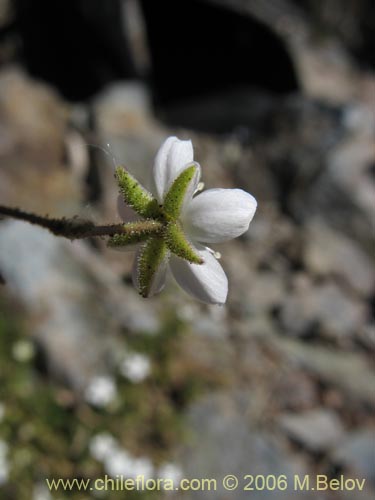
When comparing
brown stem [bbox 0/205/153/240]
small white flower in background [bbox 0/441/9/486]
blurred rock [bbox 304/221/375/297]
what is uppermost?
blurred rock [bbox 304/221/375/297]

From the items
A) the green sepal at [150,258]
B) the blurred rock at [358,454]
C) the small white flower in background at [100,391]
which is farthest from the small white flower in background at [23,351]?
the green sepal at [150,258]

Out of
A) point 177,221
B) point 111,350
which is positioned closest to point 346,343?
point 111,350

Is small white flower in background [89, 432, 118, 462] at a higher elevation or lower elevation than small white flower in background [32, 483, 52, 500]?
higher

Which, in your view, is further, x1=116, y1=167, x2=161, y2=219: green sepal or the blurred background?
the blurred background

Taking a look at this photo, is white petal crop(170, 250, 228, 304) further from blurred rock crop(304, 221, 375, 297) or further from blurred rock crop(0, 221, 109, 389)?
blurred rock crop(304, 221, 375, 297)

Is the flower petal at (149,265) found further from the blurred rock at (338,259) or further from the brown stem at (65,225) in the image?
the blurred rock at (338,259)

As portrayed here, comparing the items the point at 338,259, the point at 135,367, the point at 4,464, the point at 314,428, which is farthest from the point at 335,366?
the point at 4,464

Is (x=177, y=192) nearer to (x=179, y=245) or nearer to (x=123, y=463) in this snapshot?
(x=179, y=245)

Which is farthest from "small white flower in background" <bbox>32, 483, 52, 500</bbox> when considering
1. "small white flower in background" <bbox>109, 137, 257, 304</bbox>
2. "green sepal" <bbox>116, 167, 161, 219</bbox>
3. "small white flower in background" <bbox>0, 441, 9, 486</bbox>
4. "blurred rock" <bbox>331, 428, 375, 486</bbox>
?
"green sepal" <bbox>116, 167, 161, 219</bbox>
